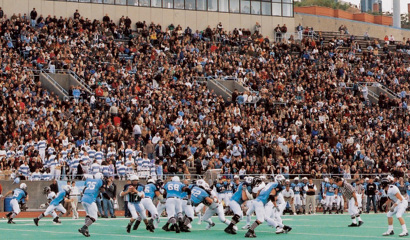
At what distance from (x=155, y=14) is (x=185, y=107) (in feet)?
47.3

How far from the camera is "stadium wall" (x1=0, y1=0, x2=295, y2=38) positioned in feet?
170

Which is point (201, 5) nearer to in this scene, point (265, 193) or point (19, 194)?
point (19, 194)

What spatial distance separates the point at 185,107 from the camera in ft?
145

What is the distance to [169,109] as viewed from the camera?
43312 millimetres

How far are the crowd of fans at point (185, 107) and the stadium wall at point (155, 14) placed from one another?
3.06ft

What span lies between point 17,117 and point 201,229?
13.9 m

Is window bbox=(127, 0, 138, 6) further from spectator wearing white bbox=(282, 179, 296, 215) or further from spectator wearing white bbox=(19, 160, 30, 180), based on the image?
spectator wearing white bbox=(19, 160, 30, 180)

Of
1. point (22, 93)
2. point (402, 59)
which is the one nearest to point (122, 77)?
point (22, 93)

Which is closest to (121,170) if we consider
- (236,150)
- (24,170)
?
(24,170)

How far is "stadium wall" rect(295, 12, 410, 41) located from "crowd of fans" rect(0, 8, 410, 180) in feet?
35.2

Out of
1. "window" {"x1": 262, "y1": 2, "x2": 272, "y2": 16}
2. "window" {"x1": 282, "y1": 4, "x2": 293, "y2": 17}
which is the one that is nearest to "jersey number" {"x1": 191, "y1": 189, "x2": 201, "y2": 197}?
"window" {"x1": 262, "y1": 2, "x2": 272, "y2": 16}

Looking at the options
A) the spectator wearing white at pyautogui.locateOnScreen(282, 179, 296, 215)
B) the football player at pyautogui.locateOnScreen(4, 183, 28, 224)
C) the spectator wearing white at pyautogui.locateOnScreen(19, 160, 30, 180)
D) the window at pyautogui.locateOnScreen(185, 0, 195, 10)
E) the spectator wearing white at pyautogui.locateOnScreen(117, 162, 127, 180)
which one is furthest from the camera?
the window at pyautogui.locateOnScreen(185, 0, 195, 10)

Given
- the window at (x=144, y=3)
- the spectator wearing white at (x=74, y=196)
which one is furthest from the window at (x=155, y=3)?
the spectator wearing white at (x=74, y=196)

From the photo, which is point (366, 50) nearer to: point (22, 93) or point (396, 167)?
point (396, 167)
